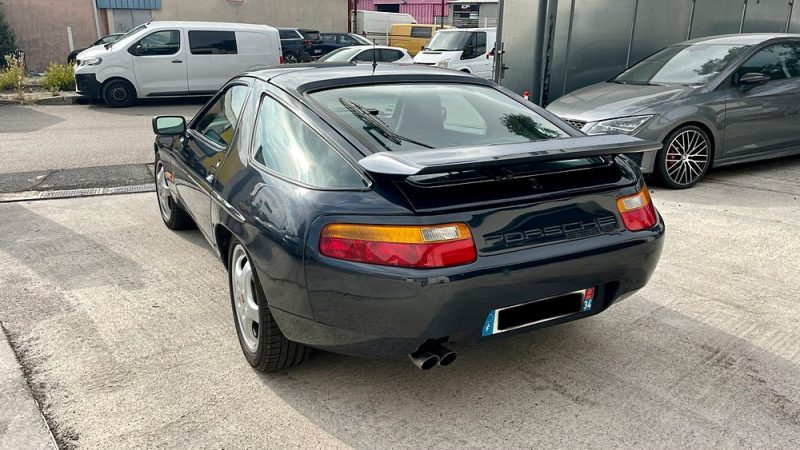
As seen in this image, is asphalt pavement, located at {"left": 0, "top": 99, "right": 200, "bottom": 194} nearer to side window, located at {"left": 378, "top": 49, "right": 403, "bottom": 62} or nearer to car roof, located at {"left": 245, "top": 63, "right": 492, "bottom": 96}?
car roof, located at {"left": 245, "top": 63, "right": 492, "bottom": 96}

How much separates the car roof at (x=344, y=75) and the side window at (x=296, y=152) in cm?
17

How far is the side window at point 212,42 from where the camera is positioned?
44.4ft

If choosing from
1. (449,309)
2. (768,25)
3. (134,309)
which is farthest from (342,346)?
(768,25)

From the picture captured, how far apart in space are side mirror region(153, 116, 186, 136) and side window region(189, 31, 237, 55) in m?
10.1

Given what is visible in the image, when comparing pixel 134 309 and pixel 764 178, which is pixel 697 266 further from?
pixel 134 309

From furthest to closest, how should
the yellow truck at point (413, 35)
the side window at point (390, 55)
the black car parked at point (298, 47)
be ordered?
1. the yellow truck at point (413, 35)
2. the black car parked at point (298, 47)
3. the side window at point (390, 55)

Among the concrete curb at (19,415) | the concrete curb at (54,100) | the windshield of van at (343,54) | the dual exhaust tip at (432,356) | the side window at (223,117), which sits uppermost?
the side window at (223,117)

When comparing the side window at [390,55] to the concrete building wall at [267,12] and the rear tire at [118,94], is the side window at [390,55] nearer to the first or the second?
the rear tire at [118,94]

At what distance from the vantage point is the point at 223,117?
384 cm

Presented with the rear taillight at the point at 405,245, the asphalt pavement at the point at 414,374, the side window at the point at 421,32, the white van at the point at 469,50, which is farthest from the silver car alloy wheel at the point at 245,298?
the side window at the point at 421,32

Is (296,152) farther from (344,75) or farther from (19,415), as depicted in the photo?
(19,415)

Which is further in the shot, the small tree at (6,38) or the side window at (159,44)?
the small tree at (6,38)

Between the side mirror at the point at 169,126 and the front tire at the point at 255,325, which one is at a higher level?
the side mirror at the point at 169,126

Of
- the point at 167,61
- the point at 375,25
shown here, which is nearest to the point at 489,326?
the point at 167,61
